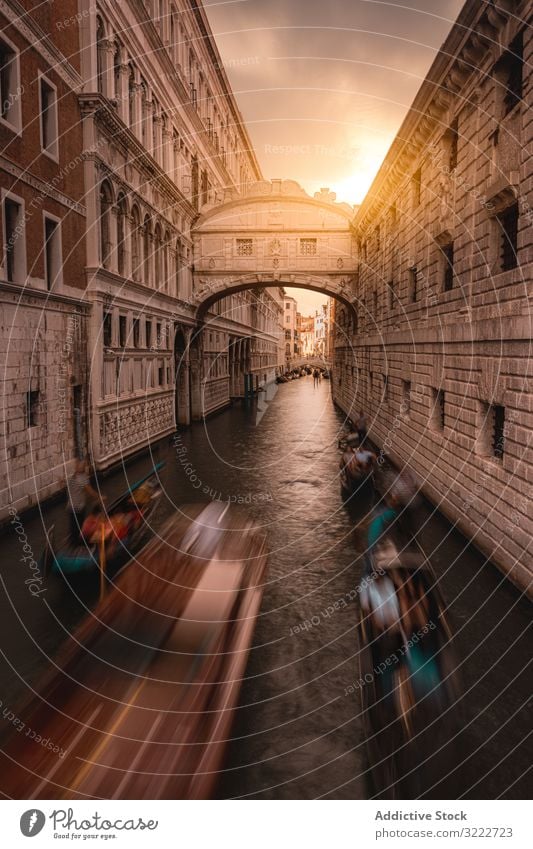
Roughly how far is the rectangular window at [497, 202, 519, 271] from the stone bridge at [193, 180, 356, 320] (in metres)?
22.9

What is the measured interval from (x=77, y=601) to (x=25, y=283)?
8684mm

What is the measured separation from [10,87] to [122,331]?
9.85 metres

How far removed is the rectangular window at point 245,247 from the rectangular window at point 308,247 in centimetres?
298

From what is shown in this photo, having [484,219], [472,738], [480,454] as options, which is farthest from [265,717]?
[484,219]

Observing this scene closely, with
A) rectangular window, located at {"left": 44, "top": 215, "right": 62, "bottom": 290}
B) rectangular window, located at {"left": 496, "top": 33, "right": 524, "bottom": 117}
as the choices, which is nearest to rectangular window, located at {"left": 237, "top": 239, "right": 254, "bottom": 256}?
rectangular window, located at {"left": 44, "top": 215, "right": 62, "bottom": 290}

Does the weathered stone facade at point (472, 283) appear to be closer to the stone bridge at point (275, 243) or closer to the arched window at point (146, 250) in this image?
the arched window at point (146, 250)

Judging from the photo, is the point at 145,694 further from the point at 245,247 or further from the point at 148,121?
the point at 245,247

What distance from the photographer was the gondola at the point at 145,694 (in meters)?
4.82

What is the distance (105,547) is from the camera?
10.8 m

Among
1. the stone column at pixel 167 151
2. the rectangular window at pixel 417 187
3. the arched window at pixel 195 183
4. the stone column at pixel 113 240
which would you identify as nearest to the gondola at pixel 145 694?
the stone column at pixel 113 240

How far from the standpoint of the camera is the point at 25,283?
15375mm

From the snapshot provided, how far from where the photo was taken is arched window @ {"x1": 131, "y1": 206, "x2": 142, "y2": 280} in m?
24.2

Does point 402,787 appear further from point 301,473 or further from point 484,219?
point 301,473

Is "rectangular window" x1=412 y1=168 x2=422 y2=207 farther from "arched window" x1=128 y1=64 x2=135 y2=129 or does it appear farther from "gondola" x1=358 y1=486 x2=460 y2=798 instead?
"gondola" x1=358 y1=486 x2=460 y2=798
